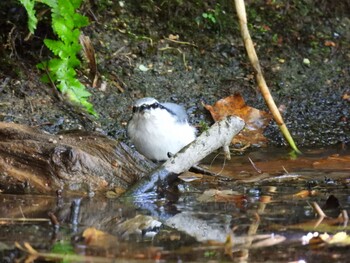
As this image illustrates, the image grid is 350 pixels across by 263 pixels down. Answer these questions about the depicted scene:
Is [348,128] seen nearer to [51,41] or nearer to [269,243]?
[51,41]

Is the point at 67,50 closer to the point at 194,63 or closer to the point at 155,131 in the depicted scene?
the point at 155,131

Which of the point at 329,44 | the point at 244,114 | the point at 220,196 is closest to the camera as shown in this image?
the point at 220,196

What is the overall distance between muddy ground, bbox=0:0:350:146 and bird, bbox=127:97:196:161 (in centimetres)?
71

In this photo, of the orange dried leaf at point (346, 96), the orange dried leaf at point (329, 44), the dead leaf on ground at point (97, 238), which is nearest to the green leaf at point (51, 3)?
the orange dried leaf at point (346, 96)

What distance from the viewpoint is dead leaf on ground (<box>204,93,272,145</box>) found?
843cm

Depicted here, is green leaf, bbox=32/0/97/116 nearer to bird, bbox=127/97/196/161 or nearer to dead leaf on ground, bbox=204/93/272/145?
bird, bbox=127/97/196/161

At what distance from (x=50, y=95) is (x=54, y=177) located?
250 cm

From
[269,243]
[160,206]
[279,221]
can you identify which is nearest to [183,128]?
[160,206]

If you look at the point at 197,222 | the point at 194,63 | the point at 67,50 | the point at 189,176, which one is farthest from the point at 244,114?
the point at 197,222

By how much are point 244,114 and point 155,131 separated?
65.2 inches

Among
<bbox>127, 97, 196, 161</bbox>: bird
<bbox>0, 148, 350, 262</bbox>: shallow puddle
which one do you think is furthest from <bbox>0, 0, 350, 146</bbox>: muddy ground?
<bbox>0, 148, 350, 262</bbox>: shallow puddle

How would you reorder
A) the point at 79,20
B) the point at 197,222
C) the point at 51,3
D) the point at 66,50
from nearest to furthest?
1. the point at 197,222
2. the point at 51,3
3. the point at 79,20
4. the point at 66,50

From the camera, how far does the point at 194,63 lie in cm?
916

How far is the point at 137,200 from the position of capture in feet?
18.2
